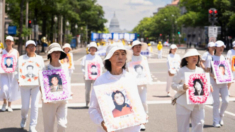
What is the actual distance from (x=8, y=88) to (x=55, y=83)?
466 centimetres

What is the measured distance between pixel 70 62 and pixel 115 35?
45343 mm

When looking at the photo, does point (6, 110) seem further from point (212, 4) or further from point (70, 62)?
point (212, 4)

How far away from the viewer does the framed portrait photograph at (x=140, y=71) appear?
859cm

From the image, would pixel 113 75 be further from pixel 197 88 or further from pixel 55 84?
pixel 55 84

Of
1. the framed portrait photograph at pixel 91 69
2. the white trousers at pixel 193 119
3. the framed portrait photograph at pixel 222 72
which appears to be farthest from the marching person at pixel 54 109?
the framed portrait photograph at pixel 91 69

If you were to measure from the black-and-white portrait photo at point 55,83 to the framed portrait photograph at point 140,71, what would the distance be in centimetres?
234

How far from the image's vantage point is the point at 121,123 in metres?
4.12

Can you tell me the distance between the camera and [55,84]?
6.57m

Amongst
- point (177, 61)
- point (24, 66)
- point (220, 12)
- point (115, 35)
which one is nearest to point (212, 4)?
point (220, 12)

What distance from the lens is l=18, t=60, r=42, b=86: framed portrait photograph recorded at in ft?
27.0

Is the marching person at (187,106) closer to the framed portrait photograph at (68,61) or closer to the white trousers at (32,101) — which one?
the white trousers at (32,101)

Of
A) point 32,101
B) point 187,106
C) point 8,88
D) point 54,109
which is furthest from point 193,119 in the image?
point 8,88

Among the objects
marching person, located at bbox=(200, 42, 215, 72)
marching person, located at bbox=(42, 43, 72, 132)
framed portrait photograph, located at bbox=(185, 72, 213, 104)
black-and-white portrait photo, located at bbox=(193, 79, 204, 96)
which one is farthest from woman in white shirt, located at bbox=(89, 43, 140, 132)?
marching person, located at bbox=(200, 42, 215, 72)

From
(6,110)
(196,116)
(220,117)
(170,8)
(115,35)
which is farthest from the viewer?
(170,8)
